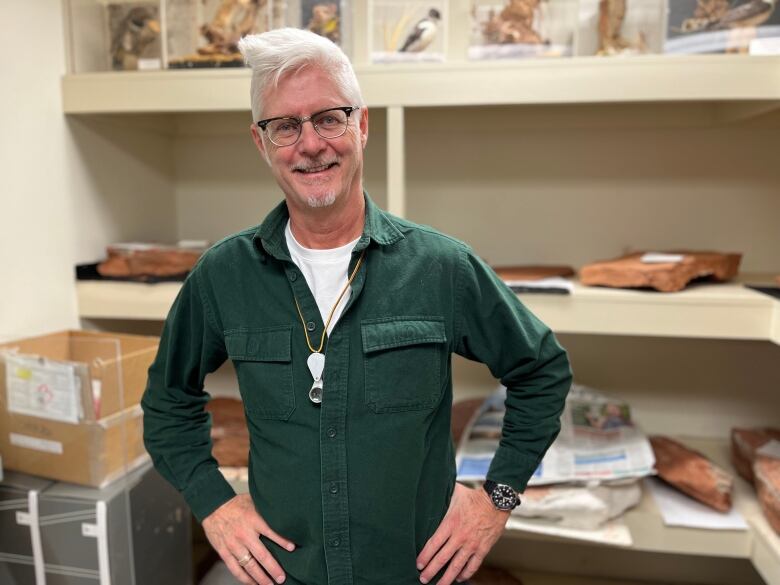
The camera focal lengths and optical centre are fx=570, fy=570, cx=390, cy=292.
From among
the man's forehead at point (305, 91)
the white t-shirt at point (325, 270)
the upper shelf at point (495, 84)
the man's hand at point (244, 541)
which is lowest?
the man's hand at point (244, 541)

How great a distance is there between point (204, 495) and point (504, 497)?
56 cm

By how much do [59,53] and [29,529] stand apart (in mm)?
1295

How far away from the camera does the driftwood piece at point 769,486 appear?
1.41 m

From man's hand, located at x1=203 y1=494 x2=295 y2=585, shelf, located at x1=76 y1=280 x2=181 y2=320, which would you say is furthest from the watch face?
shelf, located at x1=76 y1=280 x2=181 y2=320

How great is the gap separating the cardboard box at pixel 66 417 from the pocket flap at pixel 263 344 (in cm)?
54

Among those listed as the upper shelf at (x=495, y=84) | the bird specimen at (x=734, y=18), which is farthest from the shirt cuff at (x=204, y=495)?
the bird specimen at (x=734, y=18)

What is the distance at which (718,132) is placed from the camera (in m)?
1.82

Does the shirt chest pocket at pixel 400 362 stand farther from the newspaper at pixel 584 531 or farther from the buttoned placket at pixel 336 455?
the newspaper at pixel 584 531

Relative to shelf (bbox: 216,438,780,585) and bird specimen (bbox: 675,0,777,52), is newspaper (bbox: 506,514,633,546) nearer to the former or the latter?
shelf (bbox: 216,438,780,585)

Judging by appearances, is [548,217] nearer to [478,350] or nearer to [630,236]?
[630,236]

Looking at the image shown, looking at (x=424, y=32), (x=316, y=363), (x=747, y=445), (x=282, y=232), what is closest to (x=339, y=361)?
(x=316, y=363)

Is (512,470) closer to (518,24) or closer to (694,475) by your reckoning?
(694,475)

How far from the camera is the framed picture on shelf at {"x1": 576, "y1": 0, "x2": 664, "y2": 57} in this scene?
1.50 metres

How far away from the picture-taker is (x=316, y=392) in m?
0.94
